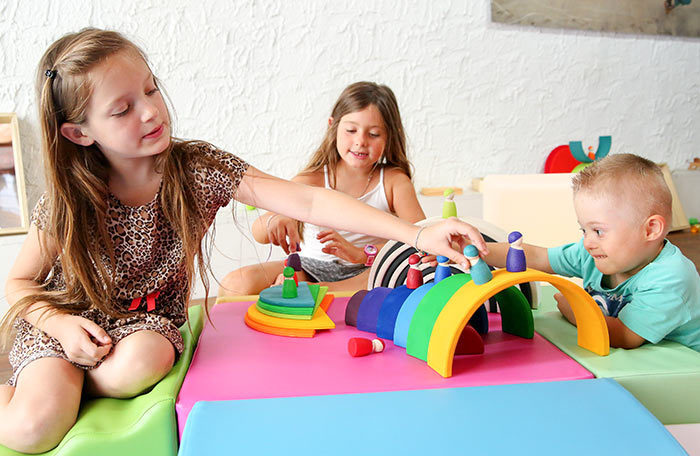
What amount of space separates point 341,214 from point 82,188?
0.41 metres

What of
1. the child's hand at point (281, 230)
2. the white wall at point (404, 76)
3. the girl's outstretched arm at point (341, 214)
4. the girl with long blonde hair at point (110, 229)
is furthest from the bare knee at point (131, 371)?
the white wall at point (404, 76)

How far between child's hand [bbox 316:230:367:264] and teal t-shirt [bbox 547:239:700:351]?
2.10 feet

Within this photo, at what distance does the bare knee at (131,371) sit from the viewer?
32.8 inches

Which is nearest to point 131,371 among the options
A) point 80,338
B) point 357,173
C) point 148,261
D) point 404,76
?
point 80,338

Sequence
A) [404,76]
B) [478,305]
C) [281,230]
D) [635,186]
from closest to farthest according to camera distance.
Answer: [478,305], [635,186], [281,230], [404,76]

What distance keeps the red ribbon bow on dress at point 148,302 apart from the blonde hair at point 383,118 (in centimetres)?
70

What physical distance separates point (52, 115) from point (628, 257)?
89 cm

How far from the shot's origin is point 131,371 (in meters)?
0.83

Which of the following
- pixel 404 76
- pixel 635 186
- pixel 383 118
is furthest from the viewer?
pixel 404 76

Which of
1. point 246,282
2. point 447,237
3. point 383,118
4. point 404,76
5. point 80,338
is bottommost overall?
point 246,282

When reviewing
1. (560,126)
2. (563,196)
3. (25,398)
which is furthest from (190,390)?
(560,126)

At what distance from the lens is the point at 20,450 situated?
2.57ft

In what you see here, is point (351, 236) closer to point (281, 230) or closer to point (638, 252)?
point (281, 230)

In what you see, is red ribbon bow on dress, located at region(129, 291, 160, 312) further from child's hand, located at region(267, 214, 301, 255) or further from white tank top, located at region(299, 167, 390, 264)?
white tank top, located at region(299, 167, 390, 264)
